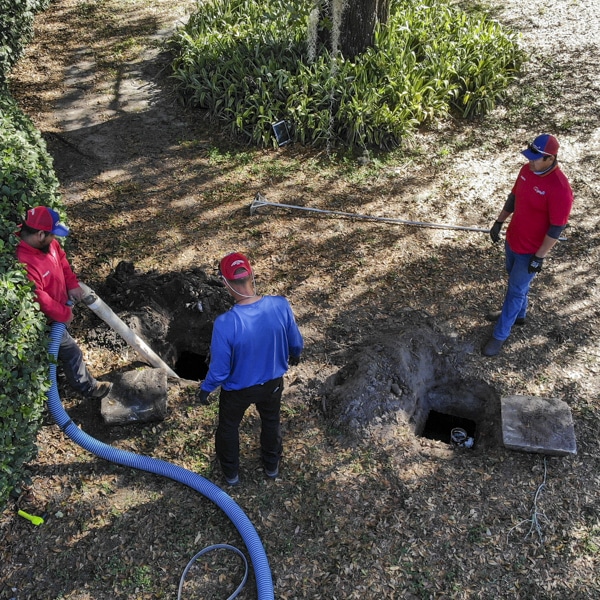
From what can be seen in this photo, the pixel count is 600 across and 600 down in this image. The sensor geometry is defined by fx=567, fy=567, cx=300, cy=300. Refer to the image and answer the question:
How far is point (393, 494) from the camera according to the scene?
4258 mm

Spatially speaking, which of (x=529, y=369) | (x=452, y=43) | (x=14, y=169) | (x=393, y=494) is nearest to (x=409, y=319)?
(x=529, y=369)

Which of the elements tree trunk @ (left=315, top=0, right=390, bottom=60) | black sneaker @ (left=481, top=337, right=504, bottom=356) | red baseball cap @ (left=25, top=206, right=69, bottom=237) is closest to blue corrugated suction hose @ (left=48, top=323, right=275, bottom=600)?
red baseball cap @ (left=25, top=206, right=69, bottom=237)

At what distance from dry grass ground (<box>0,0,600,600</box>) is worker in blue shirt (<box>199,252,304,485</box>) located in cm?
75

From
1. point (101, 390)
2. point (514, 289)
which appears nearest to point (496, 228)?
point (514, 289)

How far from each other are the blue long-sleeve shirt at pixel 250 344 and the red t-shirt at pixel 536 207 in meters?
2.26

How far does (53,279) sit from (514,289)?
12.4ft

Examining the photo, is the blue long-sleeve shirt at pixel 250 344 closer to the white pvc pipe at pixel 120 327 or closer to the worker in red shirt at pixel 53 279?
the white pvc pipe at pixel 120 327

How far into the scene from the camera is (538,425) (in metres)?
4.54

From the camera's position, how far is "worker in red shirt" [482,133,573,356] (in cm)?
436

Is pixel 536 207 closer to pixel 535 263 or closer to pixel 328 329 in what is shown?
pixel 535 263

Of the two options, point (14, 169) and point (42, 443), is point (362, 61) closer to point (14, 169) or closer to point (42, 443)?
point (14, 169)

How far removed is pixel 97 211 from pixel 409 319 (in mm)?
3915

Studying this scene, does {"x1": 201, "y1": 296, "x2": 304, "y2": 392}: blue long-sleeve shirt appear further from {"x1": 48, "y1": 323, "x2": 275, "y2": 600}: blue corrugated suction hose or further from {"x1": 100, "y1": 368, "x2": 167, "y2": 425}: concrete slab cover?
{"x1": 100, "y1": 368, "x2": 167, "y2": 425}: concrete slab cover

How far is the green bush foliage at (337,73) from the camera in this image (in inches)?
308
